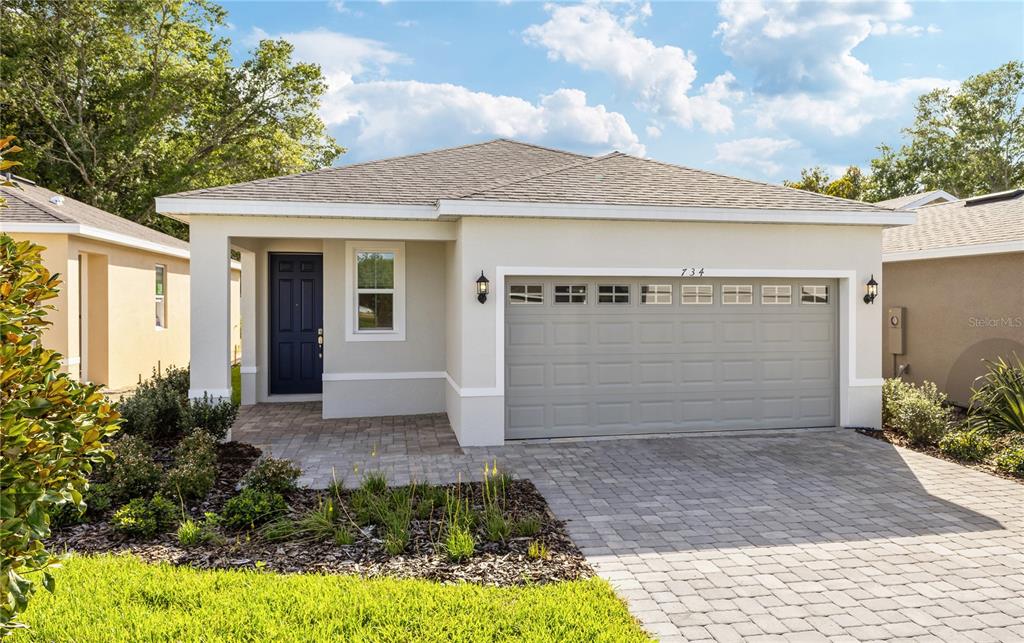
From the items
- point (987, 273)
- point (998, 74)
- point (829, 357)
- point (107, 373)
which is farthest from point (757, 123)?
point (998, 74)

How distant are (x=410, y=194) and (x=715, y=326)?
484cm

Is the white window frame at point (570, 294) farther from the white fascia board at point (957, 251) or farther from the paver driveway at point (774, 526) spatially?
the white fascia board at point (957, 251)

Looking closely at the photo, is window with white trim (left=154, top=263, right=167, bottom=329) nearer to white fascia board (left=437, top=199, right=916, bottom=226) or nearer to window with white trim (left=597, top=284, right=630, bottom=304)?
white fascia board (left=437, top=199, right=916, bottom=226)

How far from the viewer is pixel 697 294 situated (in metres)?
9.48

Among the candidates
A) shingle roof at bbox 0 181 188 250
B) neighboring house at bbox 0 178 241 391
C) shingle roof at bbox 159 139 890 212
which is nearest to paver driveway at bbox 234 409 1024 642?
shingle roof at bbox 159 139 890 212

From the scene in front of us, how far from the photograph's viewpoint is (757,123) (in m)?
15.5

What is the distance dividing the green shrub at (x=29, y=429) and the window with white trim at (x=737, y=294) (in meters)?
8.18

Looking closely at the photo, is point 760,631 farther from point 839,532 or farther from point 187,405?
point 187,405

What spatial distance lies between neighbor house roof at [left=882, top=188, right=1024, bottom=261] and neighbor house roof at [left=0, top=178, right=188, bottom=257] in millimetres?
14894

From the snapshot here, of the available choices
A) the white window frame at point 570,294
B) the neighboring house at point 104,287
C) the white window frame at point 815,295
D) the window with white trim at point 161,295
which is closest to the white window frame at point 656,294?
the white window frame at point 570,294

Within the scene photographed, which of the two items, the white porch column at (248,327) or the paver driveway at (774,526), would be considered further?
the white porch column at (248,327)

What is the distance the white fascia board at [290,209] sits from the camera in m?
8.74

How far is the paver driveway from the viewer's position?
13.5 ft

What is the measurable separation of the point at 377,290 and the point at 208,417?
3.33 metres
